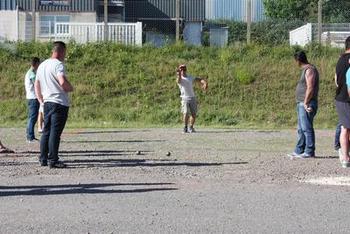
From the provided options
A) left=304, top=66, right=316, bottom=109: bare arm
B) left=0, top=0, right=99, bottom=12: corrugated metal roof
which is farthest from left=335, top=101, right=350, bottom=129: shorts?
left=0, top=0, right=99, bottom=12: corrugated metal roof

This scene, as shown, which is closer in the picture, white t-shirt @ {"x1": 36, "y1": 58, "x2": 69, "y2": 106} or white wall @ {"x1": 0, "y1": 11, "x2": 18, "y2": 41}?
white t-shirt @ {"x1": 36, "y1": 58, "x2": 69, "y2": 106}

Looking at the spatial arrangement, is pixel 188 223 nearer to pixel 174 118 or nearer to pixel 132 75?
pixel 174 118

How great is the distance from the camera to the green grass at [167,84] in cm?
2317

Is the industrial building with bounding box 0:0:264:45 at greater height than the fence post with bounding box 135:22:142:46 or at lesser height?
greater

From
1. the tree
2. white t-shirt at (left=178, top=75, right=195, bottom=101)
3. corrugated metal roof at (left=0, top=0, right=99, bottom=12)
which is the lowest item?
white t-shirt at (left=178, top=75, right=195, bottom=101)

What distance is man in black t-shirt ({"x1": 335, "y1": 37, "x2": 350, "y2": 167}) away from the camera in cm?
1070

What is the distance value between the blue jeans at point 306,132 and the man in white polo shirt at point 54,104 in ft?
12.6

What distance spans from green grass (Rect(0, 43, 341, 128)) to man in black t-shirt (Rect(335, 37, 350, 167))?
34.4 feet

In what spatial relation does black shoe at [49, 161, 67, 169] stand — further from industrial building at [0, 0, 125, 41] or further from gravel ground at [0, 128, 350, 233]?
industrial building at [0, 0, 125, 41]

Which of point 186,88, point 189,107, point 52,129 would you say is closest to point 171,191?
point 52,129

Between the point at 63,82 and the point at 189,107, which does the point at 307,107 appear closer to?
the point at 63,82

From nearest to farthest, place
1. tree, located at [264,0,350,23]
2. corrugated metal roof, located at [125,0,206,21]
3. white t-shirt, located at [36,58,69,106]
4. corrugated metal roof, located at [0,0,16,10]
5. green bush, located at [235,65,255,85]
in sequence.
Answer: white t-shirt, located at [36,58,69,106], green bush, located at [235,65,255,85], corrugated metal roof, located at [0,0,16,10], corrugated metal roof, located at [125,0,206,21], tree, located at [264,0,350,23]

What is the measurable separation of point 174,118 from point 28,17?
1221 centimetres

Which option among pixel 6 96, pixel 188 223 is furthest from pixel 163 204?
pixel 6 96
